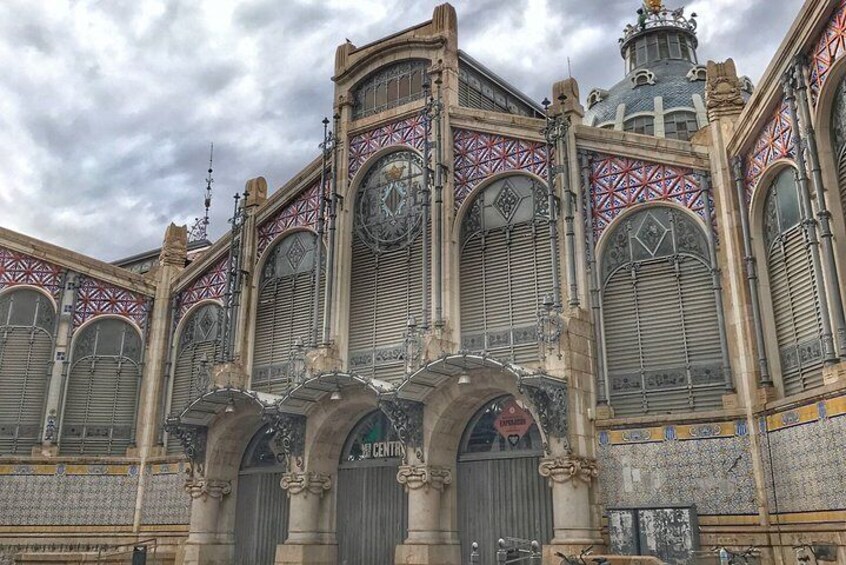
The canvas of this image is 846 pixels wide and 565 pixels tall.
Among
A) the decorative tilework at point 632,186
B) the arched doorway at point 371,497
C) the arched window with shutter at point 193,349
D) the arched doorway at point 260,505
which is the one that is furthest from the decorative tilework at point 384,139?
the arched doorway at point 260,505

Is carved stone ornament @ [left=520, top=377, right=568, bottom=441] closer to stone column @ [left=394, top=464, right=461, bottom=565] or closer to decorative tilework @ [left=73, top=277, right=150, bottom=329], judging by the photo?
stone column @ [left=394, top=464, right=461, bottom=565]

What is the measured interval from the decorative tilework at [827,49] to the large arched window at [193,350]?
63.8 feet

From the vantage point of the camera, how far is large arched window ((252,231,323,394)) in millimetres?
26328

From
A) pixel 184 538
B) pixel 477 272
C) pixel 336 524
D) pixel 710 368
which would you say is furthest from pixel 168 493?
pixel 710 368

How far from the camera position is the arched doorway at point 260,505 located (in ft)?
81.8

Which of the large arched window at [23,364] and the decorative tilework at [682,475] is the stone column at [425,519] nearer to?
the decorative tilework at [682,475]

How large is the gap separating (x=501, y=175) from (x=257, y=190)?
957 cm

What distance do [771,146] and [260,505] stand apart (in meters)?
17.6

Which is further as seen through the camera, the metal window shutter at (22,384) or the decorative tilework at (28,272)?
the decorative tilework at (28,272)

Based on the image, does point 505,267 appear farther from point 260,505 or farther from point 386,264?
point 260,505

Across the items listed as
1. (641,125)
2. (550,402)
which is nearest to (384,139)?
(550,402)

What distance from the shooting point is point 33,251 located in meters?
29.9

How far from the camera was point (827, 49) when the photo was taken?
15961mm

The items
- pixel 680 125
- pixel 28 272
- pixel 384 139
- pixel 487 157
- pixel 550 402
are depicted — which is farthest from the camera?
pixel 680 125
